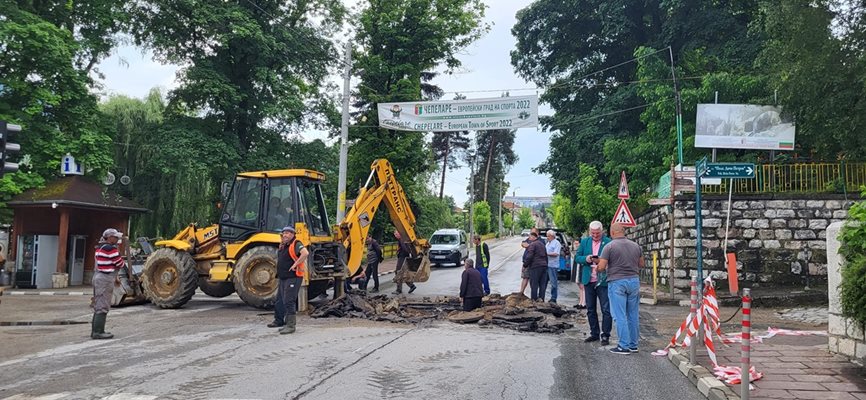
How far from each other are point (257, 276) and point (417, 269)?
5312 mm

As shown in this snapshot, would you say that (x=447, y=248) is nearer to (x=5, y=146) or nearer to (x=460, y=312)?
(x=460, y=312)

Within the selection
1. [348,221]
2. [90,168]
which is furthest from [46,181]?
[348,221]

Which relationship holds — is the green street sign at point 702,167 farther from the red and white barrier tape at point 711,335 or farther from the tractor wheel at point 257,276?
the tractor wheel at point 257,276

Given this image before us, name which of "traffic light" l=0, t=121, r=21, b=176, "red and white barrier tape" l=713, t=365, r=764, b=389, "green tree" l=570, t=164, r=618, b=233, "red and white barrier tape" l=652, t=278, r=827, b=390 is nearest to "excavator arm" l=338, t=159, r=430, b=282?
"traffic light" l=0, t=121, r=21, b=176

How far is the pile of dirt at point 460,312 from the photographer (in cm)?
1083

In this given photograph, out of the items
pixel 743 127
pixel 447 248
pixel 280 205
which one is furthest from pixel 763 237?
pixel 447 248

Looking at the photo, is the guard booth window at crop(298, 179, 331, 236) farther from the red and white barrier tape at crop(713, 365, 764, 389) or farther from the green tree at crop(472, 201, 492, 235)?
the green tree at crop(472, 201, 492, 235)

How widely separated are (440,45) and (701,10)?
39.2 feet

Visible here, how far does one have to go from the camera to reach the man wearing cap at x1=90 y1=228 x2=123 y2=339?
9625 millimetres

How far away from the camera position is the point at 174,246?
1391 centimetres

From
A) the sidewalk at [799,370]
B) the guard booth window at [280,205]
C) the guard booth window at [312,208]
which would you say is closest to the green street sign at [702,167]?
the sidewalk at [799,370]

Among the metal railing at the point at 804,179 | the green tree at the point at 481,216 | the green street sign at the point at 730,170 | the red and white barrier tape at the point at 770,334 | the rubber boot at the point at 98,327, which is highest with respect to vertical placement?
the green tree at the point at 481,216

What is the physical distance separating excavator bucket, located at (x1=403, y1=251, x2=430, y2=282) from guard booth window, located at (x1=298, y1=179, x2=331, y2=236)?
3374 millimetres

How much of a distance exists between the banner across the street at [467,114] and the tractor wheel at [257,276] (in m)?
6.92
